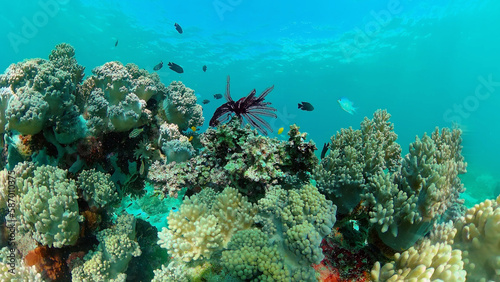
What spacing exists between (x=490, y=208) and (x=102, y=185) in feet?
17.0

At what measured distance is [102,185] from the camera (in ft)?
13.5

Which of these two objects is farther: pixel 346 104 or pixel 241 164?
pixel 346 104

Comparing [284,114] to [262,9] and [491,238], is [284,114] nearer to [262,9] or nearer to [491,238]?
[262,9]

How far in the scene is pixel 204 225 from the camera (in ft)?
8.70

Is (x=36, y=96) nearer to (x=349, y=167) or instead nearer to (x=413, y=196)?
(x=349, y=167)

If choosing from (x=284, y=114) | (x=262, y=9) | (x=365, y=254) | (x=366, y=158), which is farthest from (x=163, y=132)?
(x=284, y=114)

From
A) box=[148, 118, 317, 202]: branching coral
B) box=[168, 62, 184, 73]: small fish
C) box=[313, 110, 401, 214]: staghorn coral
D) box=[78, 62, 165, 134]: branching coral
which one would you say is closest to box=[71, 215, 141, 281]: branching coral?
box=[148, 118, 317, 202]: branching coral

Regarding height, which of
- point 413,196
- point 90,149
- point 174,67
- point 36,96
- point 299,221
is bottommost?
point 299,221

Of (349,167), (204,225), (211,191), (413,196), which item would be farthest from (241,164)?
(413,196)

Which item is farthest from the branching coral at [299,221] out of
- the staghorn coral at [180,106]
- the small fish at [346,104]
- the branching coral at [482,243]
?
the small fish at [346,104]

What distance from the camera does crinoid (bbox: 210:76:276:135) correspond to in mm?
4379

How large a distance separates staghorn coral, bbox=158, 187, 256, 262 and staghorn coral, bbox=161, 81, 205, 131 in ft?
11.4

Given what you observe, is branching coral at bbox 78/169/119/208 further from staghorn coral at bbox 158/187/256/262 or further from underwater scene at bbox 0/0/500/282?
staghorn coral at bbox 158/187/256/262

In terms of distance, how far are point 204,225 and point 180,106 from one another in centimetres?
400
